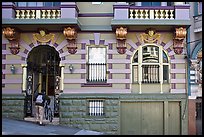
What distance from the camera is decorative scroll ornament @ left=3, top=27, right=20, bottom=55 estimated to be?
15023 mm

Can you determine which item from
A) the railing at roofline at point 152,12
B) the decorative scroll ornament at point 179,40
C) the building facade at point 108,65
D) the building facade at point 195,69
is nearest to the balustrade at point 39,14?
the building facade at point 108,65

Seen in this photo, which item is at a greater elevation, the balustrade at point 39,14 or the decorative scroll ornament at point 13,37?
the balustrade at point 39,14

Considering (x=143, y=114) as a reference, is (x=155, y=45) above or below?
above

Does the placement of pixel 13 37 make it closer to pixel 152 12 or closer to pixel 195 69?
pixel 152 12

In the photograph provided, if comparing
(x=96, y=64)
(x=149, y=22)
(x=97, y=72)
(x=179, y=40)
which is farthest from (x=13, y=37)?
(x=179, y=40)

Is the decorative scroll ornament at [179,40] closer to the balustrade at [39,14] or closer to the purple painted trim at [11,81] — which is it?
the balustrade at [39,14]

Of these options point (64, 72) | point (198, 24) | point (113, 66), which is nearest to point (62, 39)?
point (64, 72)

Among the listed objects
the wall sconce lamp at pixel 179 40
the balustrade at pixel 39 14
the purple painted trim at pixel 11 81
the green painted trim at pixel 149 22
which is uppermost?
the balustrade at pixel 39 14

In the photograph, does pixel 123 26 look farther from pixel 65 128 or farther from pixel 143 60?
pixel 65 128

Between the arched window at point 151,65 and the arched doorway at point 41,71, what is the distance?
15.0 feet

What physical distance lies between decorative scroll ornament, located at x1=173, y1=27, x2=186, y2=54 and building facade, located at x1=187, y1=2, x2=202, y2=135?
0.48m

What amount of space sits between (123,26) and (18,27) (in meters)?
5.38

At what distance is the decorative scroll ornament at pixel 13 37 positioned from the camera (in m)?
15.0

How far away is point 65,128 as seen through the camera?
14539mm
